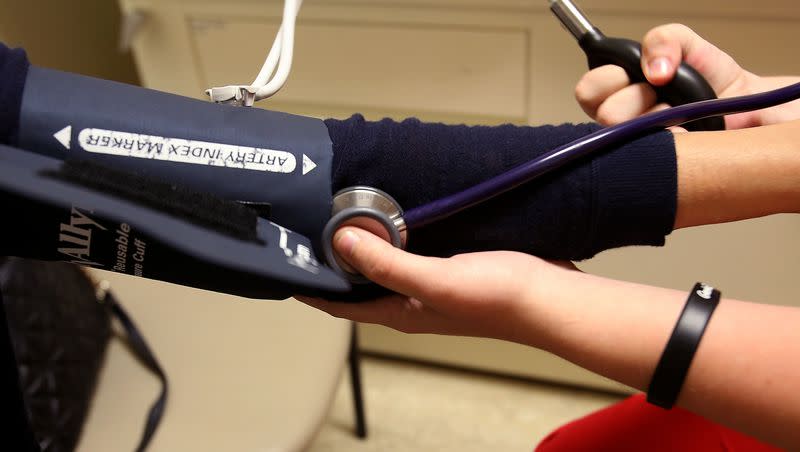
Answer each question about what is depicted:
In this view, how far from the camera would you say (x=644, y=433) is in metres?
0.61

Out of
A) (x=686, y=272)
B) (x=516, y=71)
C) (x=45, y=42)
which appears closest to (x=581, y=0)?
(x=516, y=71)

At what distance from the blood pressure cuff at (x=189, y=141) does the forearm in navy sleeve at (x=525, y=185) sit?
28mm

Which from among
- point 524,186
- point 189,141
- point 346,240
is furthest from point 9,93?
Result: point 524,186

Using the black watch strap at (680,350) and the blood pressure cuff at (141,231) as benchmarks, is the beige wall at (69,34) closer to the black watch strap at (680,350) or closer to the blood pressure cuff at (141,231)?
the blood pressure cuff at (141,231)

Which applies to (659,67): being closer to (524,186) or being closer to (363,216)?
(524,186)

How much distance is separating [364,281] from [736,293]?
0.69 metres

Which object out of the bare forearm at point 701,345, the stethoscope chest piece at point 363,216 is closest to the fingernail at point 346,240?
the stethoscope chest piece at point 363,216

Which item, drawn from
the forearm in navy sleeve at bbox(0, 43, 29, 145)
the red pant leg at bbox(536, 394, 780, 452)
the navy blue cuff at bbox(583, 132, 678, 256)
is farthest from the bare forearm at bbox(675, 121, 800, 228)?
the forearm in navy sleeve at bbox(0, 43, 29, 145)

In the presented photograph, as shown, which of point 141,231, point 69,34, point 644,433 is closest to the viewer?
point 141,231

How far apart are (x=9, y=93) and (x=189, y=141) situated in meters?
0.11

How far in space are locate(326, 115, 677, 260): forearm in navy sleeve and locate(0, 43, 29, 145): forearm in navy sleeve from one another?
0.69 ft

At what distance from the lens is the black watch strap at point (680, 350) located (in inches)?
17.2

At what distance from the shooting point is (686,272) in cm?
100

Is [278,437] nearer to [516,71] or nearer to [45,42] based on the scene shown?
[516,71]
